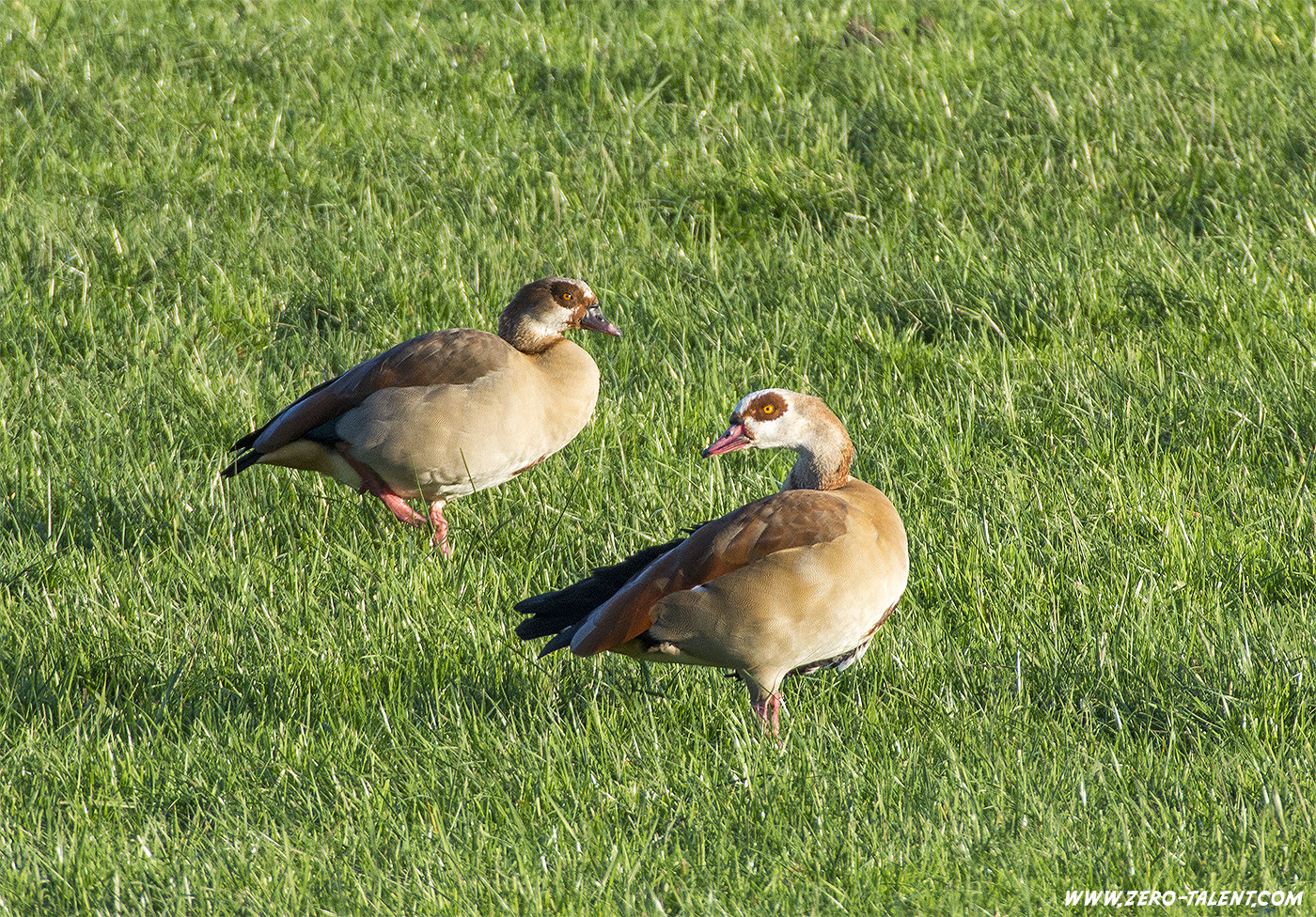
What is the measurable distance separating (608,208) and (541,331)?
93.7 inches

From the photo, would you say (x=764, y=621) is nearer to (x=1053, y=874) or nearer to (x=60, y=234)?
(x=1053, y=874)

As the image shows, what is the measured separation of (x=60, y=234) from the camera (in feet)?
24.5

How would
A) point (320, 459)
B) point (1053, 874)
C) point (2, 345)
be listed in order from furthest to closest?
point (2, 345)
point (320, 459)
point (1053, 874)

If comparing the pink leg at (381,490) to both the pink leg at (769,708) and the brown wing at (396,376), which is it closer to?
the brown wing at (396,376)

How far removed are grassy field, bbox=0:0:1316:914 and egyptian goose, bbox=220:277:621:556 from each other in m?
0.22

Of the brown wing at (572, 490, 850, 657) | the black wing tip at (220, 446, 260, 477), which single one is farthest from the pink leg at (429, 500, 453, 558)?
the brown wing at (572, 490, 850, 657)

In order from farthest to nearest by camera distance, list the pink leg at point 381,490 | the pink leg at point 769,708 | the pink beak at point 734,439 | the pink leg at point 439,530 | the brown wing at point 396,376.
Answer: the pink leg at point 381,490 → the brown wing at point 396,376 → the pink leg at point 439,530 → the pink beak at point 734,439 → the pink leg at point 769,708

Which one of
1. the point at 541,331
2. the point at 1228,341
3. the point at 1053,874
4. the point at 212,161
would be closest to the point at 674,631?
the point at 1053,874

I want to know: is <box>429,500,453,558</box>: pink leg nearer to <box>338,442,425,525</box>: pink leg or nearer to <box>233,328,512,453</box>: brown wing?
<box>338,442,425,525</box>: pink leg

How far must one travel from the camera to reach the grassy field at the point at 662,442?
3.13 meters

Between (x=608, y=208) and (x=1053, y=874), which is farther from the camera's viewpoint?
(x=608, y=208)

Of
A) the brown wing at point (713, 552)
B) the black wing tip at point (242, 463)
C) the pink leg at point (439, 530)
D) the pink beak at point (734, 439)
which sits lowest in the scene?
the pink leg at point (439, 530)

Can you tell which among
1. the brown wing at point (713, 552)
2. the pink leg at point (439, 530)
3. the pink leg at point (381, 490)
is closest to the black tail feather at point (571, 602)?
the brown wing at point (713, 552)

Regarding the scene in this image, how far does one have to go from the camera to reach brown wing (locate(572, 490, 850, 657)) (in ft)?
11.7
